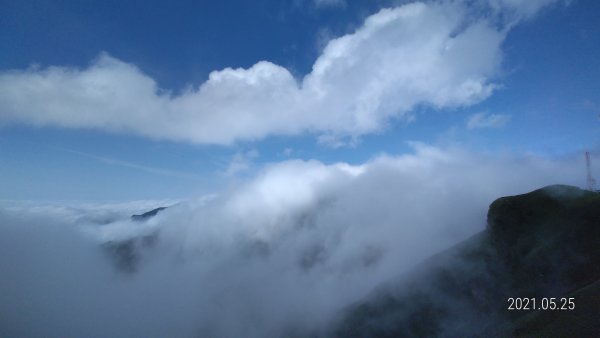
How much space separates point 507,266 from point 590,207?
50044 millimetres

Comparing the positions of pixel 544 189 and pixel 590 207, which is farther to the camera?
pixel 544 189

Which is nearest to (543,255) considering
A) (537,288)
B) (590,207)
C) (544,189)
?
(537,288)

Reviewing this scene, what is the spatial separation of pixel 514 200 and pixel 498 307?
62.4m

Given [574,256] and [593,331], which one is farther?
[574,256]

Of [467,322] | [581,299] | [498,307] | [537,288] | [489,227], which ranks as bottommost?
[467,322]

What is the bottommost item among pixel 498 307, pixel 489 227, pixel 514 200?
pixel 498 307

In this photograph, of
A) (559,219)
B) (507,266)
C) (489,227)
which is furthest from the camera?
(489,227)

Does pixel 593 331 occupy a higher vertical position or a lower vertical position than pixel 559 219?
lower

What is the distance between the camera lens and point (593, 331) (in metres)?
76.0

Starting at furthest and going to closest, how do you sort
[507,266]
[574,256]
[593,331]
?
[507,266], [574,256], [593,331]

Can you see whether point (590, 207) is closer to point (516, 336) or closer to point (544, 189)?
point (544, 189)

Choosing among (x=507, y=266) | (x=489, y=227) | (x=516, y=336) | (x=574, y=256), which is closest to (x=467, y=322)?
(x=507, y=266)

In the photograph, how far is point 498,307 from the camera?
543ft

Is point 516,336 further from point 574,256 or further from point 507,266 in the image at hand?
point 507,266
